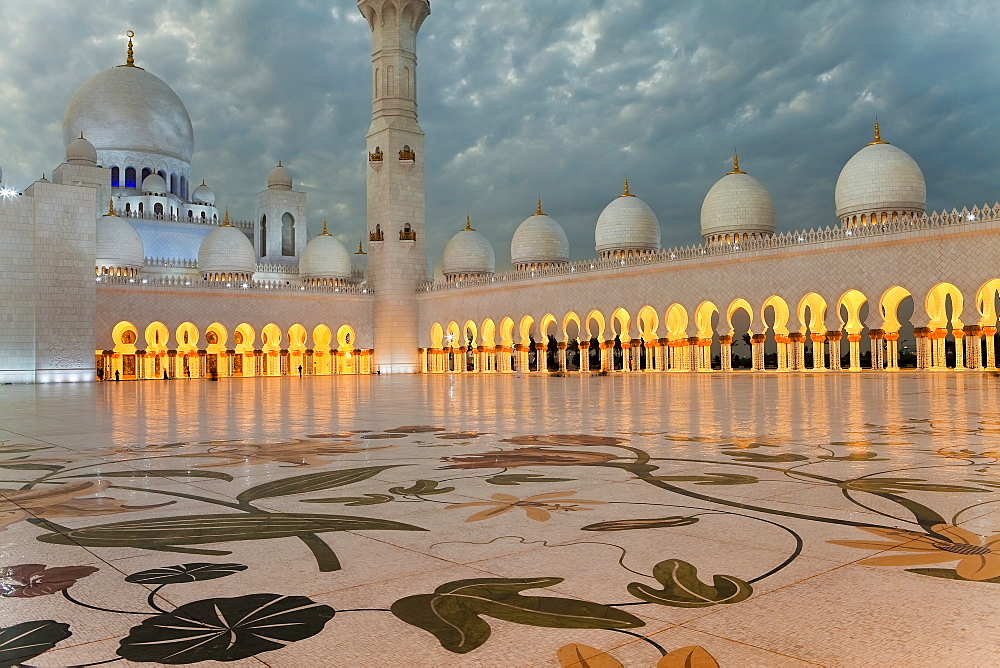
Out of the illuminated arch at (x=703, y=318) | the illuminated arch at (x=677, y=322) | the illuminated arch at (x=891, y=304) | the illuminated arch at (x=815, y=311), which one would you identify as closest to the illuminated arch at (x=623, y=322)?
the illuminated arch at (x=677, y=322)

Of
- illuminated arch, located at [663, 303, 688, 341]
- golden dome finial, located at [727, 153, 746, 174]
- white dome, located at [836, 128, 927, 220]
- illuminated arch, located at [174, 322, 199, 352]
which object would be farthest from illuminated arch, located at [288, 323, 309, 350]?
white dome, located at [836, 128, 927, 220]

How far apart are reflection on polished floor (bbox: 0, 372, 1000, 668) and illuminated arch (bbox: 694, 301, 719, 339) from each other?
1807 centimetres

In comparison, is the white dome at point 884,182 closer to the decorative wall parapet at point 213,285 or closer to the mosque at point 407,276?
the mosque at point 407,276

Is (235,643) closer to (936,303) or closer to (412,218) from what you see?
(936,303)

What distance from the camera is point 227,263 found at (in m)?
28.1

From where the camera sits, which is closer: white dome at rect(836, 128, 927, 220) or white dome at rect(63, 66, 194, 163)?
white dome at rect(836, 128, 927, 220)

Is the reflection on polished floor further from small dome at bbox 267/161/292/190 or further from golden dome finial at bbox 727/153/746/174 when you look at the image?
small dome at bbox 267/161/292/190

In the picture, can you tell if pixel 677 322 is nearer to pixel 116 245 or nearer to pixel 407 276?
pixel 407 276

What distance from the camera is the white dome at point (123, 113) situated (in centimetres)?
2969

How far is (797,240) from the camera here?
19281 millimetres

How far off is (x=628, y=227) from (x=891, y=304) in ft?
29.2

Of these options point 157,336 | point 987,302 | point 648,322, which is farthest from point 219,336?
point 987,302

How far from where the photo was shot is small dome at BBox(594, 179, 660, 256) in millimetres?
25469

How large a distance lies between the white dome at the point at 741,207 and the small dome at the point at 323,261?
1429 cm
